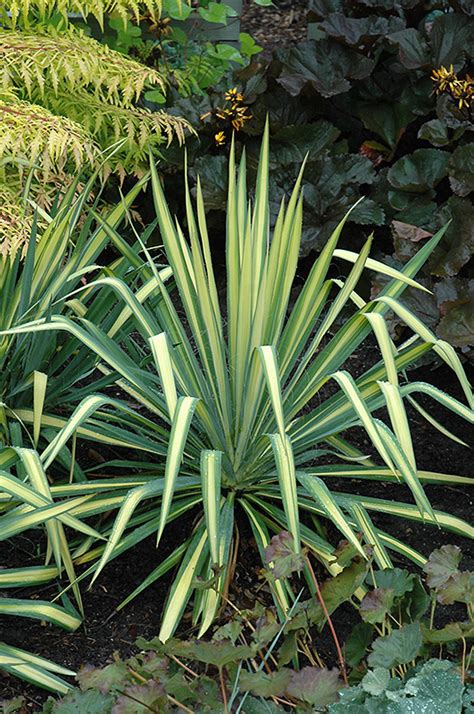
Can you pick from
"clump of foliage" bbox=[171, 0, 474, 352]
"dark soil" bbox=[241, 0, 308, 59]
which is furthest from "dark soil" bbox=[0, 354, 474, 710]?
"dark soil" bbox=[241, 0, 308, 59]

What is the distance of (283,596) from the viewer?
2125 mm

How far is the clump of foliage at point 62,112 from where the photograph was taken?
8.79 feet

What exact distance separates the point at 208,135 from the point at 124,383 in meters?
1.44

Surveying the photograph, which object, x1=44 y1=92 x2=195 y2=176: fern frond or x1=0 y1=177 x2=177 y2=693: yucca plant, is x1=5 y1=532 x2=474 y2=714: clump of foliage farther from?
x1=44 y1=92 x2=195 y2=176: fern frond

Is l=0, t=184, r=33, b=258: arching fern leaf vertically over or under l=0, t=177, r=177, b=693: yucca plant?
over

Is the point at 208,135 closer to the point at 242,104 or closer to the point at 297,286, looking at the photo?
the point at 242,104

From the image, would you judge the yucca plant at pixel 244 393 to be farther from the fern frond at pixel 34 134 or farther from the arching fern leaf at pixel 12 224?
the fern frond at pixel 34 134

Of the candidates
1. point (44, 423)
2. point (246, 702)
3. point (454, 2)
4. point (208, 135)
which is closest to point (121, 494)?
point (44, 423)

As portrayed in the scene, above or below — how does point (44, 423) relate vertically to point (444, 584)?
below

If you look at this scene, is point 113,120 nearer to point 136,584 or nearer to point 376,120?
point 376,120

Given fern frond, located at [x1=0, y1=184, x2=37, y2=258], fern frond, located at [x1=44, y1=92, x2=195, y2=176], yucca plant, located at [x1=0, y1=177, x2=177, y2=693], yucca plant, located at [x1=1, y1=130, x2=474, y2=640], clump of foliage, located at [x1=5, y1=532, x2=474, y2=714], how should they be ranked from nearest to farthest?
1. clump of foliage, located at [x1=5, y1=532, x2=474, y2=714]
2. yucca plant, located at [x1=0, y1=177, x2=177, y2=693]
3. yucca plant, located at [x1=1, y1=130, x2=474, y2=640]
4. fern frond, located at [x1=0, y1=184, x2=37, y2=258]
5. fern frond, located at [x1=44, y1=92, x2=195, y2=176]

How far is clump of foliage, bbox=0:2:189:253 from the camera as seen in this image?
268 cm

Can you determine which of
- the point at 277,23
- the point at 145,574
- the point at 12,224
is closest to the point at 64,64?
the point at 12,224

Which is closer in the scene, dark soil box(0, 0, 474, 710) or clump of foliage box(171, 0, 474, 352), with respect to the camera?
dark soil box(0, 0, 474, 710)
